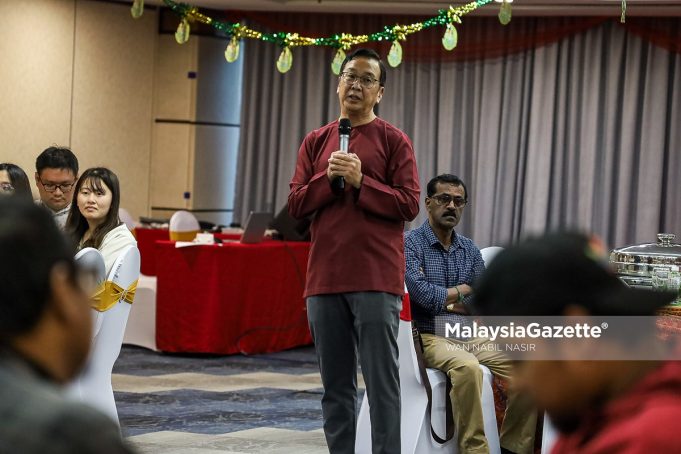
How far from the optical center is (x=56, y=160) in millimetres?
3924

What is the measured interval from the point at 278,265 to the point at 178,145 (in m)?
2.26

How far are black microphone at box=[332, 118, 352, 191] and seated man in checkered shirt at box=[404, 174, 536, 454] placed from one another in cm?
97

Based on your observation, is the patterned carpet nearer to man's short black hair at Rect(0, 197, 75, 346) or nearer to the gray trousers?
the gray trousers

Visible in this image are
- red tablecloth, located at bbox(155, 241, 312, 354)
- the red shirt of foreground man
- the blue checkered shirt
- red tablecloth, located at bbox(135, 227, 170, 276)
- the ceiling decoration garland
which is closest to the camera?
the red shirt of foreground man

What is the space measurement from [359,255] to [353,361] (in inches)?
13.3

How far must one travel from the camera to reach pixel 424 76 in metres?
8.45

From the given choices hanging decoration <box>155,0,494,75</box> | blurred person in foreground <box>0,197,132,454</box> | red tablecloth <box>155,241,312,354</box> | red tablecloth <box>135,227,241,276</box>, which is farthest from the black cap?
red tablecloth <box>135,227,241,276</box>

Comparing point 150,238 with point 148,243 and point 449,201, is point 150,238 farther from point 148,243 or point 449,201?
point 449,201

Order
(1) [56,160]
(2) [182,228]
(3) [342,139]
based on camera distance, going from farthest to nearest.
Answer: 1. (2) [182,228]
2. (1) [56,160]
3. (3) [342,139]

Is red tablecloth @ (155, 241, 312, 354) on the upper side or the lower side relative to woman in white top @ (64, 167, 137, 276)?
lower

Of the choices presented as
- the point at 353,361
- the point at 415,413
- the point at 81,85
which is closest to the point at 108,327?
the point at 353,361

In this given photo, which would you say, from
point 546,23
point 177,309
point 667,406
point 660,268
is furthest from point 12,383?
point 546,23

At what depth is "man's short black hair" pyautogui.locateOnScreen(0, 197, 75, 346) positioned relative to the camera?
0.88 m

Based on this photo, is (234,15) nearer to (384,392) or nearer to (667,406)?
Result: (384,392)
